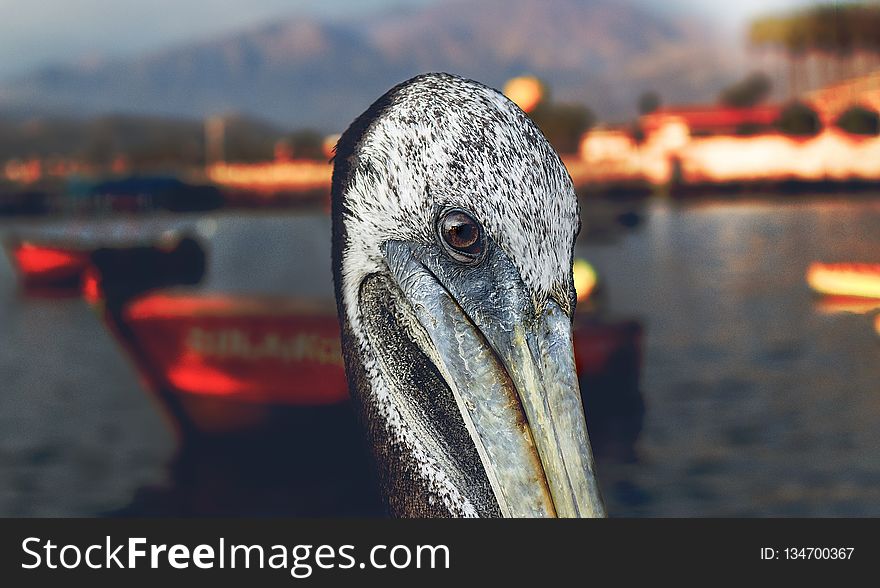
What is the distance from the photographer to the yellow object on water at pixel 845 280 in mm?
31453

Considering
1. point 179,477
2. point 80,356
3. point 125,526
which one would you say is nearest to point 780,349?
point 179,477

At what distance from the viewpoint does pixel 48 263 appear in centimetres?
4275

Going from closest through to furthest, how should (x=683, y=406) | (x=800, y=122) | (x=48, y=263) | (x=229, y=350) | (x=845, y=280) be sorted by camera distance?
(x=229, y=350) → (x=683, y=406) → (x=845, y=280) → (x=48, y=263) → (x=800, y=122)

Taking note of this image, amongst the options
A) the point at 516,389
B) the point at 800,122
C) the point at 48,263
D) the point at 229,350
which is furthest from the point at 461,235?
the point at 800,122

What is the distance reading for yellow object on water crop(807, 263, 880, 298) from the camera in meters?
31.5

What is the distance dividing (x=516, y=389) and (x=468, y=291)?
0.27 m

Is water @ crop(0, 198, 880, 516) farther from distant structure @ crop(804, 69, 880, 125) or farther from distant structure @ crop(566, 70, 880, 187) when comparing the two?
distant structure @ crop(804, 69, 880, 125)

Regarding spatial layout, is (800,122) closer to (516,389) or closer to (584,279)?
(584,279)

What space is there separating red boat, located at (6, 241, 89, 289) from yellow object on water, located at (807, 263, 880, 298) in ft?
86.6

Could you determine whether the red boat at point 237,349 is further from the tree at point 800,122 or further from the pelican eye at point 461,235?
the tree at point 800,122

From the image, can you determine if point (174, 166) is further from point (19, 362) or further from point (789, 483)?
point (789, 483)

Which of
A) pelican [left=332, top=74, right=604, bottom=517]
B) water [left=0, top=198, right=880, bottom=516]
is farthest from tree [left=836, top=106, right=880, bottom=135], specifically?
pelican [left=332, top=74, right=604, bottom=517]

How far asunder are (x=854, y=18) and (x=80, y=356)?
94.2 m

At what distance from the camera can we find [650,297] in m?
43.9
